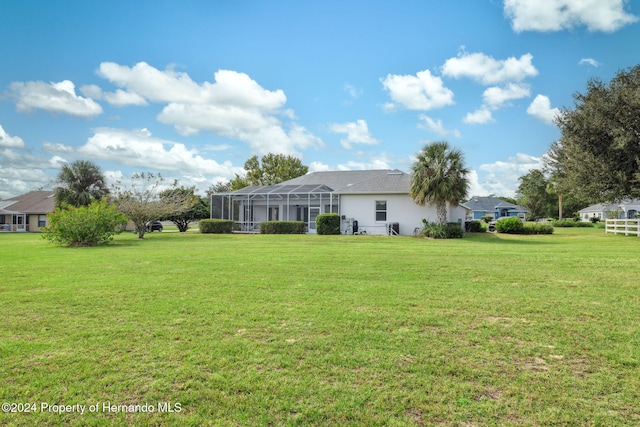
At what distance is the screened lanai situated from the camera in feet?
88.9

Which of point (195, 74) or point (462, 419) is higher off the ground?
point (195, 74)

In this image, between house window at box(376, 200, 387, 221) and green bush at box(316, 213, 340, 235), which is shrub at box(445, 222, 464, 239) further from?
green bush at box(316, 213, 340, 235)

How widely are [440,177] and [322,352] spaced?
64.8ft

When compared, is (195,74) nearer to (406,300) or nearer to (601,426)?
(406,300)

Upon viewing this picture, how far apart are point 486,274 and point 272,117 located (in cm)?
2878

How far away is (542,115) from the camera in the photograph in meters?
25.8

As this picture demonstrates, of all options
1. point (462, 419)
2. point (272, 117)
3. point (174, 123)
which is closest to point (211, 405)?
point (462, 419)

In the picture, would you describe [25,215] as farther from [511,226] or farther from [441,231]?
[511,226]

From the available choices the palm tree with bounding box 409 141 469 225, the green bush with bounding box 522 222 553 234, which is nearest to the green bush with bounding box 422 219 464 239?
the palm tree with bounding box 409 141 469 225

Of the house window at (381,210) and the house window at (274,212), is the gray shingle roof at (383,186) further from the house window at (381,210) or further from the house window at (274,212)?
the house window at (274,212)

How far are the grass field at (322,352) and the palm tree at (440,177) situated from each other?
14.7 m

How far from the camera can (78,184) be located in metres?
35.0

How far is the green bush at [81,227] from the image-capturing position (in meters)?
17.2

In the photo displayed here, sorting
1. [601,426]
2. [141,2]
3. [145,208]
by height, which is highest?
[141,2]
